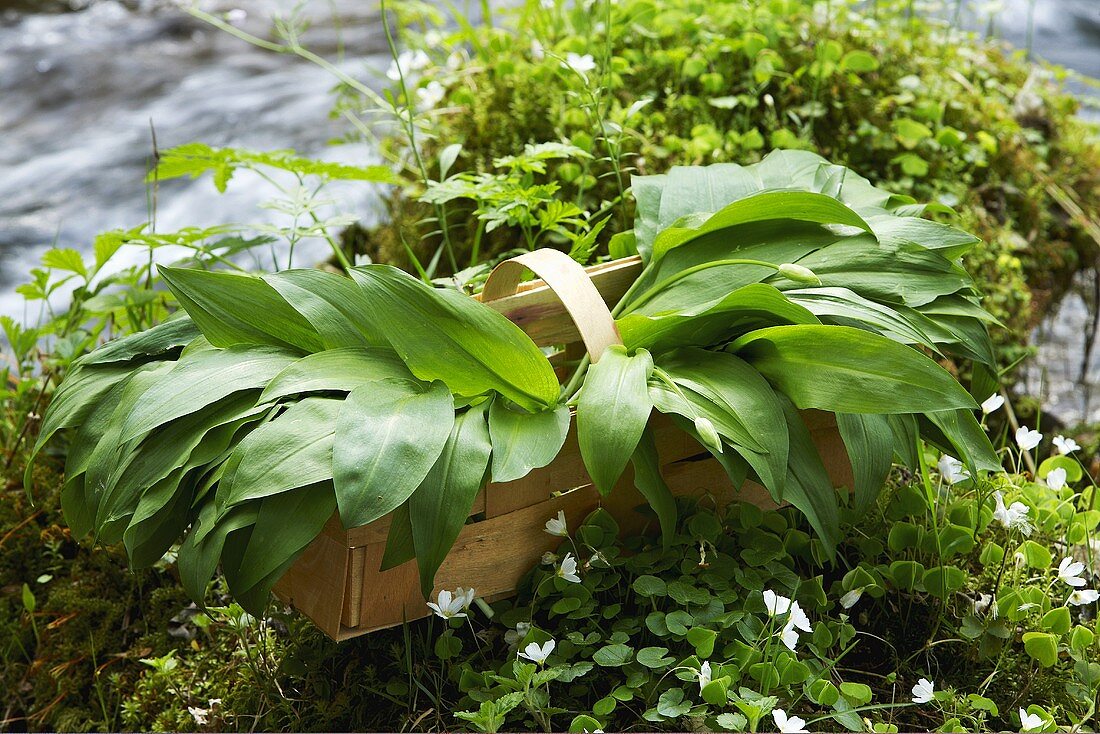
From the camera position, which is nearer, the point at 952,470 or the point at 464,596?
the point at 464,596

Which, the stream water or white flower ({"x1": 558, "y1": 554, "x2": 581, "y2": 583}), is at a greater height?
white flower ({"x1": 558, "y1": 554, "x2": 581, "y2": 583})

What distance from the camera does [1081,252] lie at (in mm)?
2770

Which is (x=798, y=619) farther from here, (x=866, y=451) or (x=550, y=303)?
(x=550, y=303)

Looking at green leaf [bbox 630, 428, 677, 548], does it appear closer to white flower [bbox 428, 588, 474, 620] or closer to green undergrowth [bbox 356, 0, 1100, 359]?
white flower [bbox 428, 588, 474, 620]

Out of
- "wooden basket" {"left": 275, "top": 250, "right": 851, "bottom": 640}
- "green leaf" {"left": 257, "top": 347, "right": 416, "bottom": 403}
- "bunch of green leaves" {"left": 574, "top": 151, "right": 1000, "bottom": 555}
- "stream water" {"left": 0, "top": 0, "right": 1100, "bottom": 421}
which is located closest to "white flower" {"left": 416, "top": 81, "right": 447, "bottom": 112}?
"stream water" {"left": 0, "top": 0, "right": 1100, "bottom": 421}

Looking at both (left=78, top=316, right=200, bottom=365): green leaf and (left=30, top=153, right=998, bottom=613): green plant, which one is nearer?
(left=30, top=153, right=998, bottom=613): green plant

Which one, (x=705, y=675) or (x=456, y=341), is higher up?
(x=456, y=341)

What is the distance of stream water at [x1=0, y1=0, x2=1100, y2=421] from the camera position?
367 cm

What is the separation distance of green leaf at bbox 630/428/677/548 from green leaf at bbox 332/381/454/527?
28 centimetres

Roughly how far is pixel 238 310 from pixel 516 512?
0.52 m

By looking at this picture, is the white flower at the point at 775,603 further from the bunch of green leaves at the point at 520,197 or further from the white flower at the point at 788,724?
the bunch of green leaves at the point at 520,197

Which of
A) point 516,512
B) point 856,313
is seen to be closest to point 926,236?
point 856,313

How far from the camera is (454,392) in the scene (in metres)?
1.38

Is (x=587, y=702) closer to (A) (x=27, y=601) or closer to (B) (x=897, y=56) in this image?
(A) (x=27, y=601)
